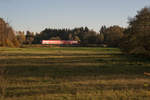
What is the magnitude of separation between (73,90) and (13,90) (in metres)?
3.30

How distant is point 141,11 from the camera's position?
103ft

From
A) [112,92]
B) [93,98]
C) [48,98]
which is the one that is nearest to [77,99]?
[93,98]

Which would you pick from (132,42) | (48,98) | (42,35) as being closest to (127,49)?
(132,42)

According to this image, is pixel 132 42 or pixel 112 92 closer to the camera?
pixel 112 92

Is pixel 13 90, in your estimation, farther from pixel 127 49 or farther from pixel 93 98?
pixel 127 49

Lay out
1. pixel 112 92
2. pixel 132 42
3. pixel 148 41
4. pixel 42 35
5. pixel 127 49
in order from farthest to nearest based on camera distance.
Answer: pixel 42 35 < pixel 127 49 < pixel 132 42 < pixel 148 41 < pixel 112 92

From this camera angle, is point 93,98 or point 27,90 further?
point 27,90

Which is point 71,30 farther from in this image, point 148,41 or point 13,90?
point 13,90

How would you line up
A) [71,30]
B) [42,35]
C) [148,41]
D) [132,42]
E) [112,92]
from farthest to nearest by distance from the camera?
[71,30]
[42,35]
[132,42]
[148,41]
[112,92]

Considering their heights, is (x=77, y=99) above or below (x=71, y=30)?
below

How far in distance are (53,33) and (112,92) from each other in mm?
163166

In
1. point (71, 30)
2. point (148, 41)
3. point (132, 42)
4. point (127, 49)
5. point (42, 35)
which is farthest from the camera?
point (71, 30)

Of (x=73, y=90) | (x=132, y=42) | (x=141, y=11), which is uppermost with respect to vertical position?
(x=141, y=11)

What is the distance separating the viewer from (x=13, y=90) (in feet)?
30.6
